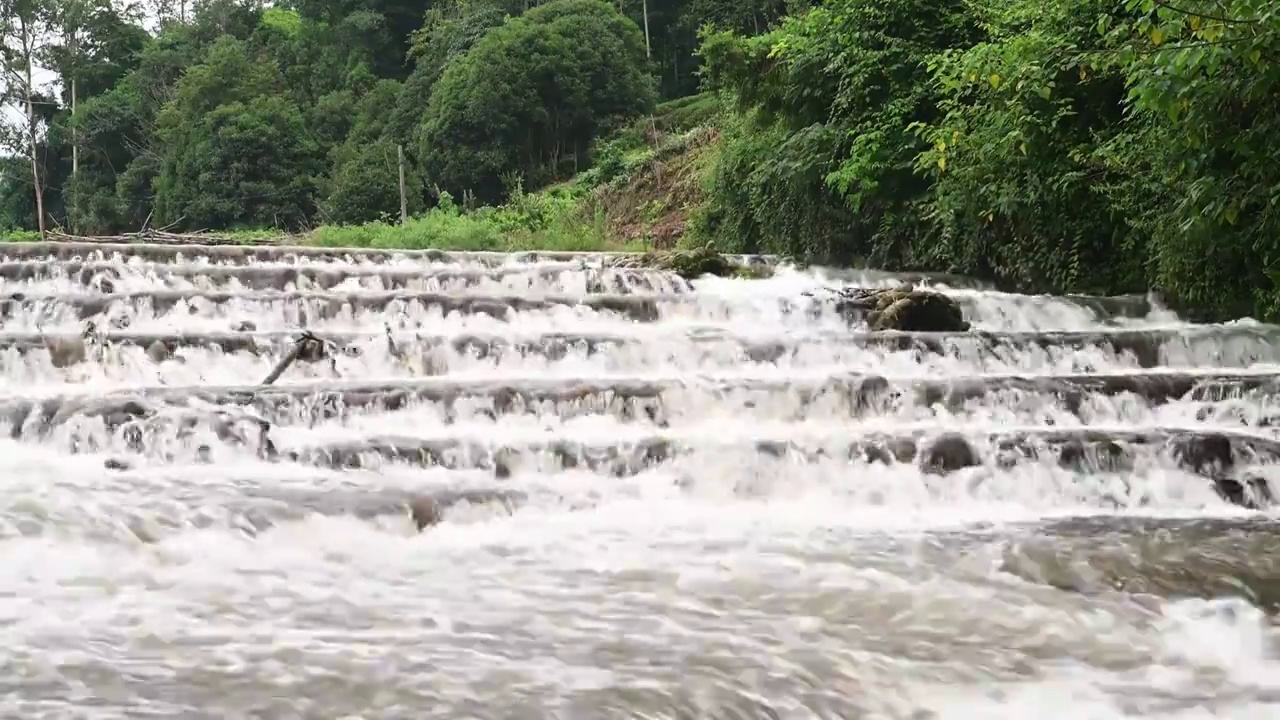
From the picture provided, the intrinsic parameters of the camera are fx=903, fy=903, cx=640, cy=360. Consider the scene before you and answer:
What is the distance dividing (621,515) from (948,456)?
1.50 meters

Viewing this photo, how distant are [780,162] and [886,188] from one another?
142 cm

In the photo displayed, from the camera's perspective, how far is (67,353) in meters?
5.43

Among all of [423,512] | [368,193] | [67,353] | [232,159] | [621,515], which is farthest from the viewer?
[232,159]

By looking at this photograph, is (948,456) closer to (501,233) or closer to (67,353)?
(67,353)

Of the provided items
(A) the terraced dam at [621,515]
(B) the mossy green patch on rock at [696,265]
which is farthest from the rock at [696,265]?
(A) the terraced dam at [621,515]

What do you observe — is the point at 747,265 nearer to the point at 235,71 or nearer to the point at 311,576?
the point at 311,576

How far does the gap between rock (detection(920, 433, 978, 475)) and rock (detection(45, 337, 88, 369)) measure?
485 centimetres

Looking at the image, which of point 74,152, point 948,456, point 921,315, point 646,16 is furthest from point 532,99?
point 948,456

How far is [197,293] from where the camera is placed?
6.67m

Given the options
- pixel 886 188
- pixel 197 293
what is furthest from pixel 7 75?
pixel 886 188

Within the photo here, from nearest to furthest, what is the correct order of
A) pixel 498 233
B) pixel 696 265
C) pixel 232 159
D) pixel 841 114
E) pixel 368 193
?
pixel 696 265 < pixel 841 114 < pixel 498 233 < pixel 368 193 < pixel 232 159

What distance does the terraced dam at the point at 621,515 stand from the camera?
7.20 ft

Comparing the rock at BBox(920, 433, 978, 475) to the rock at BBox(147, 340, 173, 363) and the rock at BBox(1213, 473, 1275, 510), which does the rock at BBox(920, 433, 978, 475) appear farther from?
the rock at BBox(147, 340, 173, 363)

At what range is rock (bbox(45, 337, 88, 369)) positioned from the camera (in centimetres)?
542
